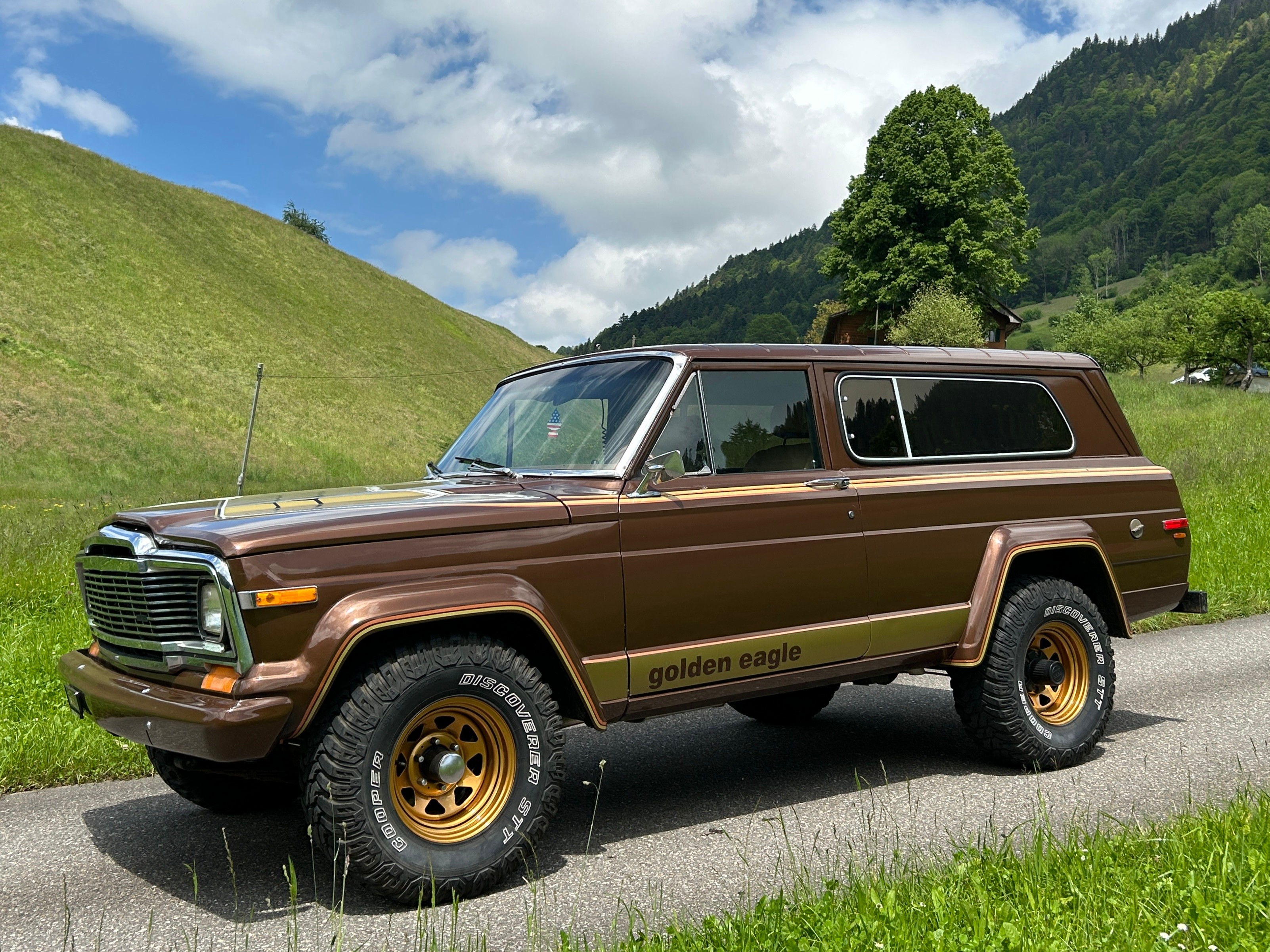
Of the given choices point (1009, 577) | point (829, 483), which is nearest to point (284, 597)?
point (829, 483)

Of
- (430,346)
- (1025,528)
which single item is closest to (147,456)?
(430,346)

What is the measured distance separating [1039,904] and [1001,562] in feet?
7.64

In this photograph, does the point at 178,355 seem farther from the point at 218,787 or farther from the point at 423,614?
the point at 423,614

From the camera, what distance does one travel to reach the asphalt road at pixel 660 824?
11.9 ft

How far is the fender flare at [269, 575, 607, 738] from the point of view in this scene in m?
3.52

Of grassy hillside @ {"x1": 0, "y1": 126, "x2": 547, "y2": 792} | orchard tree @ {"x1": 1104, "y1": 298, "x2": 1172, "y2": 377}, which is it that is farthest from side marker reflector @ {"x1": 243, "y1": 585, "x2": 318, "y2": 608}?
orchard tree @ {"x1": 1104, "y1": 298, "x2": 1172, "y2": 377}

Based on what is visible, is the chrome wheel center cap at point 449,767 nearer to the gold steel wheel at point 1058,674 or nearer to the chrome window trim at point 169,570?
the chrome window trim at point 169,570

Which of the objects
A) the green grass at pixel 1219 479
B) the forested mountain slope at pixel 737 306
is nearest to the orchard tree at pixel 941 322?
the green grass at pixel 1219 479

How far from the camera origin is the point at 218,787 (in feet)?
15.4

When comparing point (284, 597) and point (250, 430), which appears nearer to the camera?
point (284, 597)

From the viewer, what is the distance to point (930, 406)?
18.1 ft

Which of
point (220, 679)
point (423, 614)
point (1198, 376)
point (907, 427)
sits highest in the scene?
point (1198, 376)

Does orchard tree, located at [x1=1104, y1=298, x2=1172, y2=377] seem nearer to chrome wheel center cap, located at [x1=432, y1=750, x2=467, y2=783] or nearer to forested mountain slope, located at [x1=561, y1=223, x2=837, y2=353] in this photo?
forested mountain slope, located at [x1=561, y1=223, x2=837, y2=353]

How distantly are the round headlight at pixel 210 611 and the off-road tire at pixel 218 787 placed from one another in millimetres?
746
